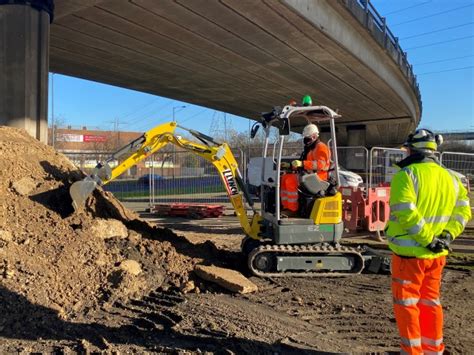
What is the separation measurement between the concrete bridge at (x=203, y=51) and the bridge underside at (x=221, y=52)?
39mm

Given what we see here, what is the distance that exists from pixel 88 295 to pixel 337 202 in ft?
12.7

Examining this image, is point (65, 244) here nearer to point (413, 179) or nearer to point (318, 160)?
point (318, 160)

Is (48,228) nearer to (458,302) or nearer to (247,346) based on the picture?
(247,346)

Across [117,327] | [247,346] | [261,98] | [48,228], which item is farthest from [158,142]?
[261,98]

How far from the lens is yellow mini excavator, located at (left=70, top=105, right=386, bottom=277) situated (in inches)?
273

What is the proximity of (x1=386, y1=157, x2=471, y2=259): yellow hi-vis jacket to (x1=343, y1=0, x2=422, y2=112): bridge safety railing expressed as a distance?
12.0 m

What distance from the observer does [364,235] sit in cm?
1116

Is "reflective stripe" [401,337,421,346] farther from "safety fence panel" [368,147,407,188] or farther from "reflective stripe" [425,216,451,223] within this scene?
"safety fence panel" [368,147,407,188]

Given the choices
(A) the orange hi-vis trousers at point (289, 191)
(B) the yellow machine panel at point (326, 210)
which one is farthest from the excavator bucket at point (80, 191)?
(B) the yellow machine panel at point (326, 210)

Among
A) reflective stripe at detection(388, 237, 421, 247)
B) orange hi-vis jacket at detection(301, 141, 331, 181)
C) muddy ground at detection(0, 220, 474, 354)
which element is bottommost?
muddy ground at detection(0, 220, 474, 354)

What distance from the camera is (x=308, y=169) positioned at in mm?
6965

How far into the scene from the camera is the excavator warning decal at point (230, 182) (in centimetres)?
766

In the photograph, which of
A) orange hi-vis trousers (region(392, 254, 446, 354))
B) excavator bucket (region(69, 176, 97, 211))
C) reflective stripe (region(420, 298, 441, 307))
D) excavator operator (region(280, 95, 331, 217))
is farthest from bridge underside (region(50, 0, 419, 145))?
reflective stripe (region(420, 298, 441, 307))

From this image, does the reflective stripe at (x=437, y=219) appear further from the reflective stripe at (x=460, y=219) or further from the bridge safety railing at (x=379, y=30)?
the bridge safety railing at (x=379, y=30)
